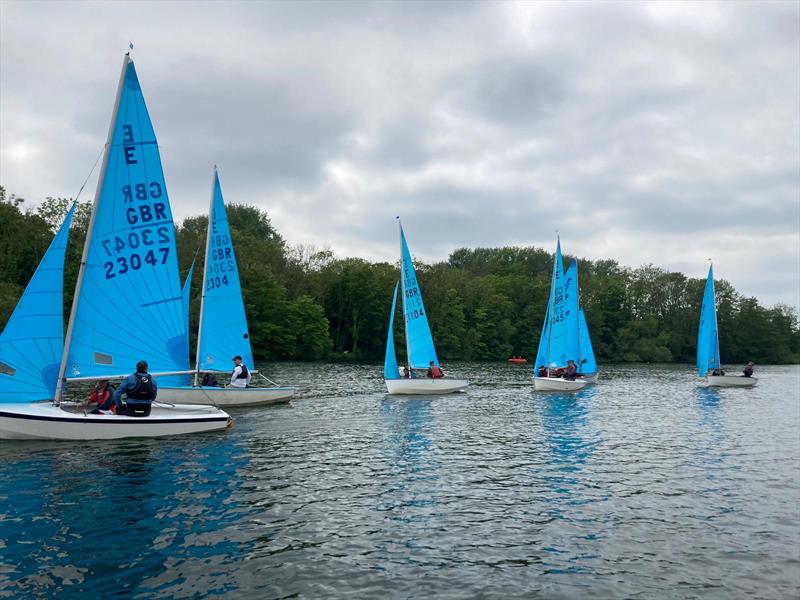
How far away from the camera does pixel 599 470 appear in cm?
1577

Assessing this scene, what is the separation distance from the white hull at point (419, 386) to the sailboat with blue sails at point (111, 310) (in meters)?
15.7

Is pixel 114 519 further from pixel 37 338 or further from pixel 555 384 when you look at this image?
pixel 555 384

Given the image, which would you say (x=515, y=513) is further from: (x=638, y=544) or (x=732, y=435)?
(x=732, y=435)

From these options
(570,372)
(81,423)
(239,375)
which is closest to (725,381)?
(570,372)

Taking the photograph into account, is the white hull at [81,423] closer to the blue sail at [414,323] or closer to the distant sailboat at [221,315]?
the distant sailboat at [221,315]

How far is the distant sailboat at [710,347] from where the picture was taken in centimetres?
4790

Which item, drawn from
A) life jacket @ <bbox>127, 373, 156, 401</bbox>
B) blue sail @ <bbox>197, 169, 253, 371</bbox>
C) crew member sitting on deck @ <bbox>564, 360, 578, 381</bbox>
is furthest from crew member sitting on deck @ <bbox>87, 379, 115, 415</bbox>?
crew member sitting on deck @ <bbox>564, 360, 578, 381</bbox>

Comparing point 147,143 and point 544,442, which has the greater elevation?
point 147,143

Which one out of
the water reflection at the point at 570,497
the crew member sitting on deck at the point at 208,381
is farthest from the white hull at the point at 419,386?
the crew member sitting on deck at the point at 208,381

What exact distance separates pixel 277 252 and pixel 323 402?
58.1 meters

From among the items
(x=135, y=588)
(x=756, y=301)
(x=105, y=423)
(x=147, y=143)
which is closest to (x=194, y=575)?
(x=135, y=588)

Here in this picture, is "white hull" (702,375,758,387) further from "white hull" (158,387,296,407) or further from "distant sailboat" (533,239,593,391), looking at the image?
"white hull" (158,387,296,407)

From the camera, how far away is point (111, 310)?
57.2ft

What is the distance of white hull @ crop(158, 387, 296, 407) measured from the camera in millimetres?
24781
